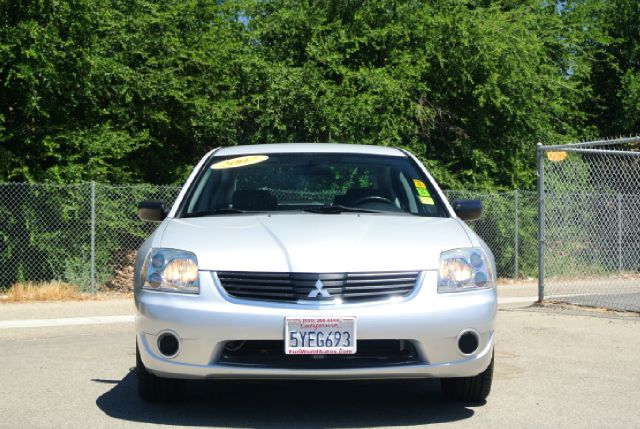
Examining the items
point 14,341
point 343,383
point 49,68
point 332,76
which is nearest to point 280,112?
point 332,76

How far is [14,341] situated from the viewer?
10.1 meters

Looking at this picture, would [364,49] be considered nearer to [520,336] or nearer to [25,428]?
[520,336]

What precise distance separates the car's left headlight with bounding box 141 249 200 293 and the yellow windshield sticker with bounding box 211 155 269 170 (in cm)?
158

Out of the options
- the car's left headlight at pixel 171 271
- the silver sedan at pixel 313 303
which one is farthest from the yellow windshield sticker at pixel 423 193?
the car's left headlight at pixel 171 271

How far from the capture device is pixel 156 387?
249 inches

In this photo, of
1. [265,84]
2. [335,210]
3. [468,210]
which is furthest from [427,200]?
[265,84]

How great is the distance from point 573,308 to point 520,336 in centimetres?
288

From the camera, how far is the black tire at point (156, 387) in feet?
20.6

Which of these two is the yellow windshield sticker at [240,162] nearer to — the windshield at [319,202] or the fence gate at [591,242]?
the windshield at [319,202]

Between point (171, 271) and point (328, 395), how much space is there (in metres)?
1.60

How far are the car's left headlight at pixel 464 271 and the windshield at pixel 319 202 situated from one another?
970 millimetres

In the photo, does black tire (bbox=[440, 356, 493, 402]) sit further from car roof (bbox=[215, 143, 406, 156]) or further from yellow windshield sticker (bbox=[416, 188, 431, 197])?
car roof (bbox=[215, 143, 406, 156])

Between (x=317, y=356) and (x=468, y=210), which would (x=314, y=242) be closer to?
(x=317, y=356)

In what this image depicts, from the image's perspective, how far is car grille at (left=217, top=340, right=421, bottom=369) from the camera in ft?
18.5
